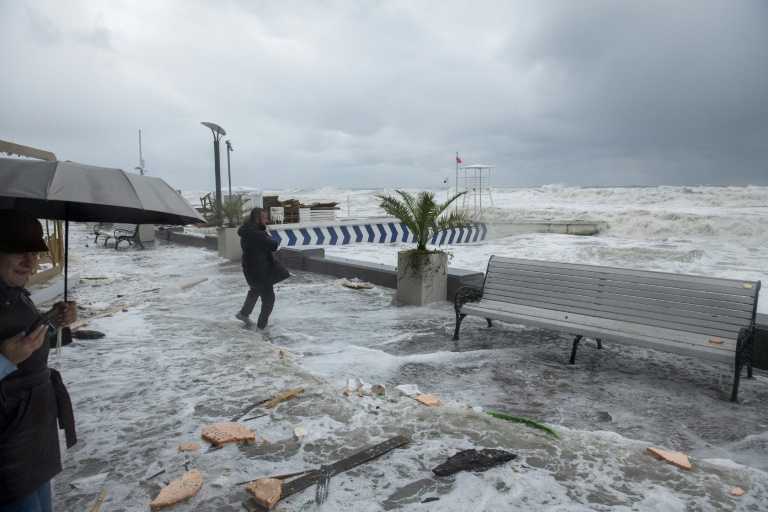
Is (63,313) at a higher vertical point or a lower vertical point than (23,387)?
higher

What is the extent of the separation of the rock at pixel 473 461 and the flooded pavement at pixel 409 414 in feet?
0.22

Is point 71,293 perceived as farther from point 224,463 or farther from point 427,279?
point 224,463

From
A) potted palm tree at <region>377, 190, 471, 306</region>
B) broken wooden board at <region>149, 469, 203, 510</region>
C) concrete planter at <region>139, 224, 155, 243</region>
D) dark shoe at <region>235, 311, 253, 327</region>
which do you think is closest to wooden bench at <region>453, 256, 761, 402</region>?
potted palm tree at <region>377, 190, 471, 306</region>

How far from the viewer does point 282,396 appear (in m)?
4.59

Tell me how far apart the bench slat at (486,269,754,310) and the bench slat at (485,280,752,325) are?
0.04m

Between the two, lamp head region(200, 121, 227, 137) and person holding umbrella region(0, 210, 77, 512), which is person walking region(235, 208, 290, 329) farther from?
lamp head region(200, 121, 227, 137)

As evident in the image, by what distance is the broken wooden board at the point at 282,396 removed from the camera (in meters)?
4.43

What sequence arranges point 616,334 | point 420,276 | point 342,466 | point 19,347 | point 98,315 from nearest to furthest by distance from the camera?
point 19,347
point 342,466
point 616,334
point 98,315
point 420,276

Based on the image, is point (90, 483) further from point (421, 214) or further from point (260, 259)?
point (421, 214)

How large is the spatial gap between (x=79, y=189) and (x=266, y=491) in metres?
1.92

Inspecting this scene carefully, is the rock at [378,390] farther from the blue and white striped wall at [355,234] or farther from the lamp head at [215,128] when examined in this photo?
the lamp head at [215,128]

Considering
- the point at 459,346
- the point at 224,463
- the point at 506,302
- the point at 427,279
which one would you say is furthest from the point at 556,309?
the point at 224,463

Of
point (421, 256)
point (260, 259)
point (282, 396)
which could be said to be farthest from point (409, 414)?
point (421, 256)

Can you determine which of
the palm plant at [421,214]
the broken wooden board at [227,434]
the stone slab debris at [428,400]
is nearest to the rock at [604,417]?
the stone slab debris at [428,400]
